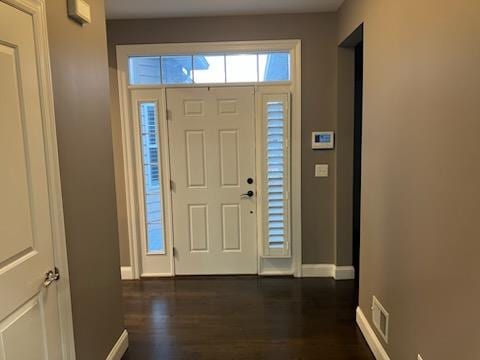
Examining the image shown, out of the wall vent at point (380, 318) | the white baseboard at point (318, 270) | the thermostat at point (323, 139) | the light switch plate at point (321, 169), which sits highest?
the thermostat at point (323, 139)

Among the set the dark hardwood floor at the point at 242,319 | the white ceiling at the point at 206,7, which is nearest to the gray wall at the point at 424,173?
the dark hardwood floor at the point at 242,319

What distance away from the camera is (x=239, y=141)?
3760mm

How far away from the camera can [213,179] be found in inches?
151

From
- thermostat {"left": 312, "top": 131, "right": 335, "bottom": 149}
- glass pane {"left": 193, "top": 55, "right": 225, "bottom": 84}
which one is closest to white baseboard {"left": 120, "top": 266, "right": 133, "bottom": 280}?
glass pane {"left": 193, "top": 55, "right": 225, "bottom": 84}

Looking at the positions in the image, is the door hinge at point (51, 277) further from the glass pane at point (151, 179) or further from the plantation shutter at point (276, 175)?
the plantation shutter at point (276, 175)

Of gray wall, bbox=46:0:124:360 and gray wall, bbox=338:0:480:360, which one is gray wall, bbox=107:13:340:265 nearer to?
gray wall, bbox=338:0:480:360

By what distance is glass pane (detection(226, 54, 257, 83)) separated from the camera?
3.70 metres

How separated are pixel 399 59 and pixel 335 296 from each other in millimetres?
2257

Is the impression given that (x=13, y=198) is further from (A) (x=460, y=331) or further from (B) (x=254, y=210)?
(B) (x=254, y=210)

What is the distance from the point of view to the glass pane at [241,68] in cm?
370

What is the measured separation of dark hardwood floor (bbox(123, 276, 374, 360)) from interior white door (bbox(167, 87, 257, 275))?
0.88ft

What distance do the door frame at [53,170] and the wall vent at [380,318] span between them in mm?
1867

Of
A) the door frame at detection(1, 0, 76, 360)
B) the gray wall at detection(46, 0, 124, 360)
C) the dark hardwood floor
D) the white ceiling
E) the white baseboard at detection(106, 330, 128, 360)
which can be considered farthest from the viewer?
the white ceiling

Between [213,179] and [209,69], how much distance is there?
115 centimetres
